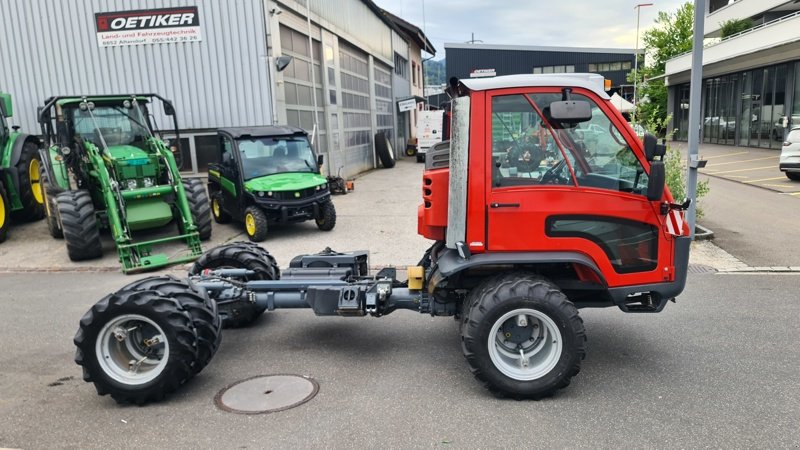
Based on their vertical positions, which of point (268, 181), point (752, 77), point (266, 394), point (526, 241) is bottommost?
point (266, 394)

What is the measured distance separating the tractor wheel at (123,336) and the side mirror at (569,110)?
10.1 ft

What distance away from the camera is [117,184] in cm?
955

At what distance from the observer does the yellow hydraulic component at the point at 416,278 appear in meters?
5.04

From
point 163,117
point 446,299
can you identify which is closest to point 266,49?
point 163,117

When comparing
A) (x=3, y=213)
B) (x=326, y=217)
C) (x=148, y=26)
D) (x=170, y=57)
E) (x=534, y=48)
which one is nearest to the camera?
(x=3, y=213)

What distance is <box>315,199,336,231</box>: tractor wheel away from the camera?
11562 millimetres

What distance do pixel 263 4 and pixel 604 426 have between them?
12858mm

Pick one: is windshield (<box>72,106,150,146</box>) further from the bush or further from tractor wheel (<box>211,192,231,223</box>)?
the bush

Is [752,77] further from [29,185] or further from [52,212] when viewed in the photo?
[29,185]

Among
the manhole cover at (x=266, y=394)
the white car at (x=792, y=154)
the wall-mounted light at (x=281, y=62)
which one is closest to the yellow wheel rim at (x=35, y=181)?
the wall-mounted light at (x=281, y=62)

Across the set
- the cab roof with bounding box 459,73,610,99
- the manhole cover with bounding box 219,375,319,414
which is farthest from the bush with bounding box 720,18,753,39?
the manhole cover with bounding box 219,375,319,414

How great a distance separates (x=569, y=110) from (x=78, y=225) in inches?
323

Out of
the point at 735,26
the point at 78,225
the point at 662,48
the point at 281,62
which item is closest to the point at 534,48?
the point at 662,48

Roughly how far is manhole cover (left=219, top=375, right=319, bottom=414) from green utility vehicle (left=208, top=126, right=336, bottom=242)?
634 cm
